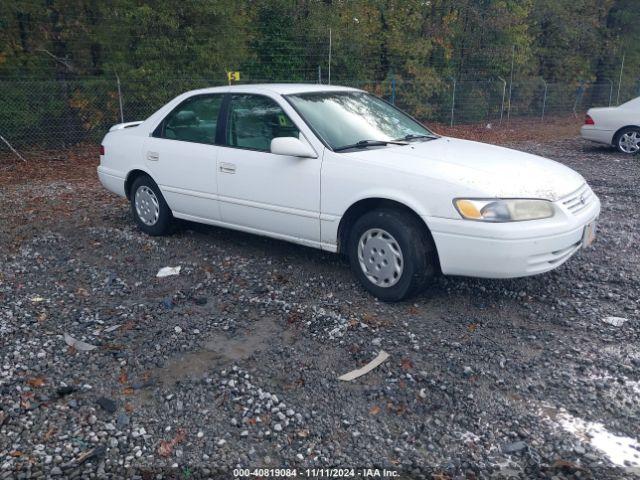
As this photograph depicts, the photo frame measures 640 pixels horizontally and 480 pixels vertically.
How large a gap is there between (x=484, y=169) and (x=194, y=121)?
2943 millimetres

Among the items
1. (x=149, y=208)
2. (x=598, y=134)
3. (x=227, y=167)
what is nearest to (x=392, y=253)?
(x=227, y=167)

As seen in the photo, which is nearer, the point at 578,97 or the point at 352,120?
the point at 352,120

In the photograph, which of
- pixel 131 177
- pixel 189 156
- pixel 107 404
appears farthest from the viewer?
pixel 131 177

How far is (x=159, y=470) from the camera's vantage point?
288 centimetres

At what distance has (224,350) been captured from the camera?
403 centimetres

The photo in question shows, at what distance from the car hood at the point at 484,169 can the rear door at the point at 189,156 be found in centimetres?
166

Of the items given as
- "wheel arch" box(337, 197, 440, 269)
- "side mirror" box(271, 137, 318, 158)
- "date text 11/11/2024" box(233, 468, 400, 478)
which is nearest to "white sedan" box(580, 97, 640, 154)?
"wheel arch" box(337, 197, 440, 269)

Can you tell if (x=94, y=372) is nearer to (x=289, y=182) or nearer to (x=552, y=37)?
(x=289, y=182)

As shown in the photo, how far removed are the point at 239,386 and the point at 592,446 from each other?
189 centimetres

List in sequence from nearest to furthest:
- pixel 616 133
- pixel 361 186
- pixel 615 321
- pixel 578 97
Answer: pixel 615 321 < pixel 361 186 < pixel 616 133 < pixel 578 97

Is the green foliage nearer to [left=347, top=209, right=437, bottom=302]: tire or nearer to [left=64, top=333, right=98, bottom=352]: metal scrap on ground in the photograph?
[left=64, top=333, right=98, bottom=352]: metal scrap on ground

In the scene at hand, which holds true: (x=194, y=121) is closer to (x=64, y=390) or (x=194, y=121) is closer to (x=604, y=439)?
(x=64, y=390)

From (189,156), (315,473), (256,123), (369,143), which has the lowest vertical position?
(315,473)

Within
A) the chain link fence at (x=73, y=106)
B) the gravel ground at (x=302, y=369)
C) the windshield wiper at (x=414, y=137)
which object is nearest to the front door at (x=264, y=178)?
the gravel ground at (x=302, y=369)
